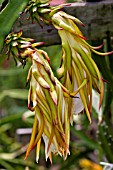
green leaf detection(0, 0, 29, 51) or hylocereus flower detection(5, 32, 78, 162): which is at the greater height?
green leaf detection(0, 0, 29, 51)

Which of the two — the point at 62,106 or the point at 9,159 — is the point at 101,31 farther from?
the point at 9,159

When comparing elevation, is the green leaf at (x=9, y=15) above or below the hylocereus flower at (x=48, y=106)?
above

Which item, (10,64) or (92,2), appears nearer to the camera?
(92,2)

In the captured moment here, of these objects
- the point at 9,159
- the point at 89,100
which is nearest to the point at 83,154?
the point at 9,159

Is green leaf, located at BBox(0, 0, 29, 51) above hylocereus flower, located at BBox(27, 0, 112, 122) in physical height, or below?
above

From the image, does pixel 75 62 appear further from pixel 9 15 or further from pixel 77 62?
pixel 9 15

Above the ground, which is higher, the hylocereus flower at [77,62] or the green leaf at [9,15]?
the green leaf at [9,15]

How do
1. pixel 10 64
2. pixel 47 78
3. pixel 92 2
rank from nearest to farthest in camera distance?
1. pixel 47 78
2. pixel 92 2
3. pixel 10 64

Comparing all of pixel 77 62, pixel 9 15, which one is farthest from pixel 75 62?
pixel 9 15
